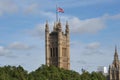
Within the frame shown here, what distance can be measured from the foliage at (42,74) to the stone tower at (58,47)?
34.2 meters

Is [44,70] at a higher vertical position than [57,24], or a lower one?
lower

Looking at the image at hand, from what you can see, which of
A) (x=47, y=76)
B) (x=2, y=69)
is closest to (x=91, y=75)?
(x=47, y=76)

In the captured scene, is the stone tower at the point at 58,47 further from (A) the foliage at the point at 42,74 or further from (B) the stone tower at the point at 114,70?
(A) the foliage at the point at 42,74

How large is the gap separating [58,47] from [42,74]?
158ft

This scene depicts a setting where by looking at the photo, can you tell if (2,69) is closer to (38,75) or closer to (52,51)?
(38,75)

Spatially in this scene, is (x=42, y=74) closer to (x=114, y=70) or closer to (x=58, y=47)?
(x=58, y=47)

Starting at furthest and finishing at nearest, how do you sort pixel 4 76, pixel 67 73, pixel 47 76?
pixel 67 73
pixel 47 76
pixel 4 76

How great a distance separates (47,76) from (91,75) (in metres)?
18.2

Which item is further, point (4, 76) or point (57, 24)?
point (57, 24)

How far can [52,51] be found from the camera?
171 meters

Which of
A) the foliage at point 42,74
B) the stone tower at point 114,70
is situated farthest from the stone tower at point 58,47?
the foliage at point 42,74

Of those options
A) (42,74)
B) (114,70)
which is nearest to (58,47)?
(114,70)

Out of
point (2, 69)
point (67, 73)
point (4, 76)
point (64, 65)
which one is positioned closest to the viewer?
point (4, 76)

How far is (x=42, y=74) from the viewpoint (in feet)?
402
